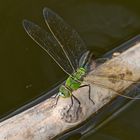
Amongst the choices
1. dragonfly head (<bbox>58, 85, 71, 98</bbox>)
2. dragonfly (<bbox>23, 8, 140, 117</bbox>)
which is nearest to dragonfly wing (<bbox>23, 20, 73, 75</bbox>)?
dragonfly (<bbox>23, 8, 140, 117</bbox>)

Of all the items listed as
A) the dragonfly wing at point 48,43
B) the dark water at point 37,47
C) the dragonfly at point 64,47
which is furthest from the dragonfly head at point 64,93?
the dark water at point 37,47

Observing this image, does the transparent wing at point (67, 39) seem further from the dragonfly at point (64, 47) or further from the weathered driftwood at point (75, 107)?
the weathered driftwood at point (75, 107)

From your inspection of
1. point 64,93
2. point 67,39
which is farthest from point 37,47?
point 64,93

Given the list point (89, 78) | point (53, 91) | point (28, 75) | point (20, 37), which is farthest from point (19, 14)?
point (89, 78)

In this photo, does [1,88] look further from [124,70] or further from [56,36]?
[124,70]

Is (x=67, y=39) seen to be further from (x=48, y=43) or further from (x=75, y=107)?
(x=75, y=107)

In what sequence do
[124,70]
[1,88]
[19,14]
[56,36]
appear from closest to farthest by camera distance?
[124,70] → [56,36] → [1,88] → [19,14]
